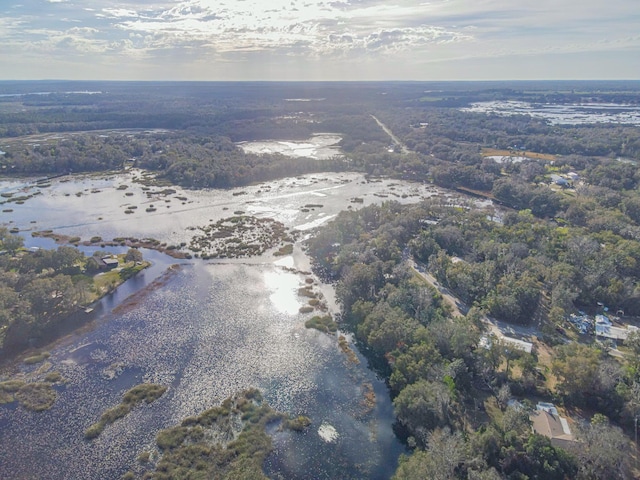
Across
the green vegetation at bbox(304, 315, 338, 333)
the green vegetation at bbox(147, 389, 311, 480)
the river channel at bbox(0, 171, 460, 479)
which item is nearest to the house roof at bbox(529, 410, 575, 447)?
the river channel at bbox(0, 171, 460, 479)

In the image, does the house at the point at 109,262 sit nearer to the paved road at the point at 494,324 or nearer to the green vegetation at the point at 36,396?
the green vegetation at the point at 36,396

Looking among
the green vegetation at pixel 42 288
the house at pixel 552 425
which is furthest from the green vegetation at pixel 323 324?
the green vegetation at pixel 42 288

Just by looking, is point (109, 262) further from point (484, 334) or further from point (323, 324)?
point (484, 334)

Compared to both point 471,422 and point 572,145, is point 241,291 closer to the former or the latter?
point 471,422

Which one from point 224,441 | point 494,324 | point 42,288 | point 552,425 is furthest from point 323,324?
point 42,288

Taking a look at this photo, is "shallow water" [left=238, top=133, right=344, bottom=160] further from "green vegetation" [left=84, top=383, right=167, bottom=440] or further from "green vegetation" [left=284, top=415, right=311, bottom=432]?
"green vegetation" [left=284, top=415, right=311, bottom=432]

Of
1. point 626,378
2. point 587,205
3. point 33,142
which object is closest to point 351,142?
point 587,205
